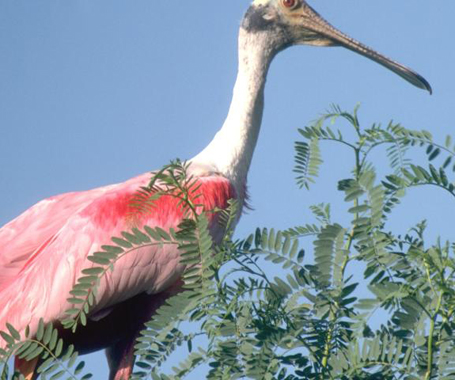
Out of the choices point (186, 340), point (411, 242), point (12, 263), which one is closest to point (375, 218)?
point (411, 242)

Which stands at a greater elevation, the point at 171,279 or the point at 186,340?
the point at 171,279

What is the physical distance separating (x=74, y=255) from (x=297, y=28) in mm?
3047

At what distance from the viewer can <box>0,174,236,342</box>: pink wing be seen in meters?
5.92

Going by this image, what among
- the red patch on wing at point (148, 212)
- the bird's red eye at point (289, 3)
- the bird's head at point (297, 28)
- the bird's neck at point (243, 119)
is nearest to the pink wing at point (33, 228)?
the red patch on wing at point (148, 212)

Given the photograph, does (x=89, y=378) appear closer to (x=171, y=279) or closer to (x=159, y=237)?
(x=159, y=237)

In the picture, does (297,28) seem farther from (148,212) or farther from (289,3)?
(148,212)

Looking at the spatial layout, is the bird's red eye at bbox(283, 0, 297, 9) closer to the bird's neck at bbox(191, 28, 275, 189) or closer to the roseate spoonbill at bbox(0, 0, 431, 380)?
the bird's neck at bbox(191, 28, 275, 189)

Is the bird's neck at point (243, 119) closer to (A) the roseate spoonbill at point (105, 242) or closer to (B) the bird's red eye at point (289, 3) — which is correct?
(A) the roseate spoonbill at point (105, 242)

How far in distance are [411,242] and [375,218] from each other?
12.1 inches

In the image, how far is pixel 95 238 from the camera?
6.18 meters

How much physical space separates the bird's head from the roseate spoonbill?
2.43 feet

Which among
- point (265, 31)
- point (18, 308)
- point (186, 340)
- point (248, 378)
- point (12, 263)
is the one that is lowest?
point (248, 378)

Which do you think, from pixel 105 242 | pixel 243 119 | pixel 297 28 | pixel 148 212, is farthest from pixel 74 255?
pixel 297 28

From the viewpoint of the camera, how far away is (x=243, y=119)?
7.09m
